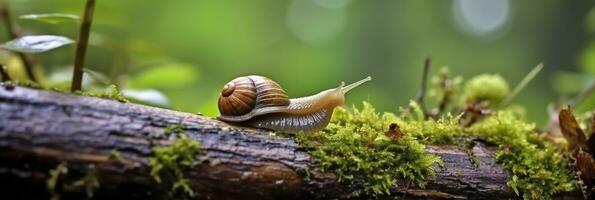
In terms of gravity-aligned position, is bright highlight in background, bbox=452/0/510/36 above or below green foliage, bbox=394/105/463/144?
above

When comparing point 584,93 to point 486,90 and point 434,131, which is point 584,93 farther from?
point 434,131

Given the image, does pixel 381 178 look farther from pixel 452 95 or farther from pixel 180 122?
pixel 452 95

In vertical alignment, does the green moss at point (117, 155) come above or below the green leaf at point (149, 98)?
below

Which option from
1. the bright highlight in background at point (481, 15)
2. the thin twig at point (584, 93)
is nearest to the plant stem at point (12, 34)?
the thin twig at point (584, 93)

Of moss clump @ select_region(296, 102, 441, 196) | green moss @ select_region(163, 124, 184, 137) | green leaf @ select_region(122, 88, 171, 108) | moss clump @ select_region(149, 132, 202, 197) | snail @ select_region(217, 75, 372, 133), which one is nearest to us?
moss clump @ select_region(149, 132, 202, 197)

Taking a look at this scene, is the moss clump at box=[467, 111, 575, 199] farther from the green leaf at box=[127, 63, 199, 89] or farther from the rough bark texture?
the green leaf at box=[127, 63, 199, 89]

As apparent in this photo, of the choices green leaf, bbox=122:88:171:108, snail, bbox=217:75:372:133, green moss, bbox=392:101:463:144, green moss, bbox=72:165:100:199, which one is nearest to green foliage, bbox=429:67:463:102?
green moss, bbox=392:101:463:144

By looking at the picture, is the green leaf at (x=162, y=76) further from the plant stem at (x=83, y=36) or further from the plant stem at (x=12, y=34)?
the plant stem at (x=83, y=36)
